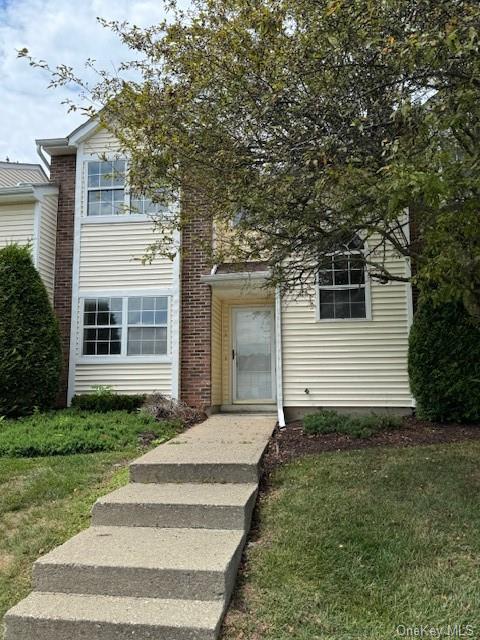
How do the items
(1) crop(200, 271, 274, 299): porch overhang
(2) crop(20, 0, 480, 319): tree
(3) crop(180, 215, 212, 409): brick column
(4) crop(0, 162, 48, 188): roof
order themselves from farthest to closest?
(4) crop(0, 162, 48, 188): roof, (3) crop(180, 215, 212, 409): brick column, (1) crop(200, 271, 274, 299): porch overhang, (2) crop(20, 0, 480, 319): tree

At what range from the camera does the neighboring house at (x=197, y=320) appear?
9.14 meters

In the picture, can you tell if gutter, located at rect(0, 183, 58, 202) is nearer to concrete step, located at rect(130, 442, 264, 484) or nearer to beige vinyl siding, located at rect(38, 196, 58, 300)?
beige vinyl siding, located at rect(38, 196, 58, 300)

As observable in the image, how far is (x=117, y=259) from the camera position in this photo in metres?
10.3

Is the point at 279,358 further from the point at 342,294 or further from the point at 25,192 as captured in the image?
the point at 25,192

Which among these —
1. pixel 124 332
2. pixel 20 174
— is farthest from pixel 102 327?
pixel 20 174

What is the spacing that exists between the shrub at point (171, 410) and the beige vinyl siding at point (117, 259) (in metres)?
2.33

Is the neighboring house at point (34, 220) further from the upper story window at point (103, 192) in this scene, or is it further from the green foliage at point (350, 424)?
the green foliage at point (350, 424)

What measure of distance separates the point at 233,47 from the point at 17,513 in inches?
195

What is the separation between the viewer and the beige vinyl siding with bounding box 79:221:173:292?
33.1 feet

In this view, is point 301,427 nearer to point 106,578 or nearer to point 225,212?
point 225,212

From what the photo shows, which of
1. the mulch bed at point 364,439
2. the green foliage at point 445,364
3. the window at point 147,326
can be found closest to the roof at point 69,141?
the window at point 147,326

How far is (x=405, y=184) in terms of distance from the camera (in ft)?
10.4

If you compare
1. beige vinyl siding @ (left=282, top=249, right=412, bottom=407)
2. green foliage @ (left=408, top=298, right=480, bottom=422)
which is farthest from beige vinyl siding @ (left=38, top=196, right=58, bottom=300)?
green foliage @ (left=408, top=298, right=480, bottom=422)

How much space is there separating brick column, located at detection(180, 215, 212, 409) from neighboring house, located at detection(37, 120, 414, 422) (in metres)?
0.02
